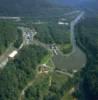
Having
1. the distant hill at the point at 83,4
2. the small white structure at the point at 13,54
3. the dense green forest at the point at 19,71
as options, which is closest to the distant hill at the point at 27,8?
the distant hill at the point at 83,4

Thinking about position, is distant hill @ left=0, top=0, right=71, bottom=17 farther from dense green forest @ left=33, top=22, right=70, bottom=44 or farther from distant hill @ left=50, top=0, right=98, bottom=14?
dense green forest @ left=33, top=22, right=70, bottom=44

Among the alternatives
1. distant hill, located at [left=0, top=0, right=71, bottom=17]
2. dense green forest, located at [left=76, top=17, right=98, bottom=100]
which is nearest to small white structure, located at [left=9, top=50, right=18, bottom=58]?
dense green forest, located at [left=76, top=17, right=98, bottom=100]

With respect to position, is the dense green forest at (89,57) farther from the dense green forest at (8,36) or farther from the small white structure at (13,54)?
the dense green forest at (8,36)

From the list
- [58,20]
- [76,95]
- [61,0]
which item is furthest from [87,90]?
[61,0]

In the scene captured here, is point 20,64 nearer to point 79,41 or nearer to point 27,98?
point 27,98

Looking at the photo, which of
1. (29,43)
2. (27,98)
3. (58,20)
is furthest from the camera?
(58,20)
